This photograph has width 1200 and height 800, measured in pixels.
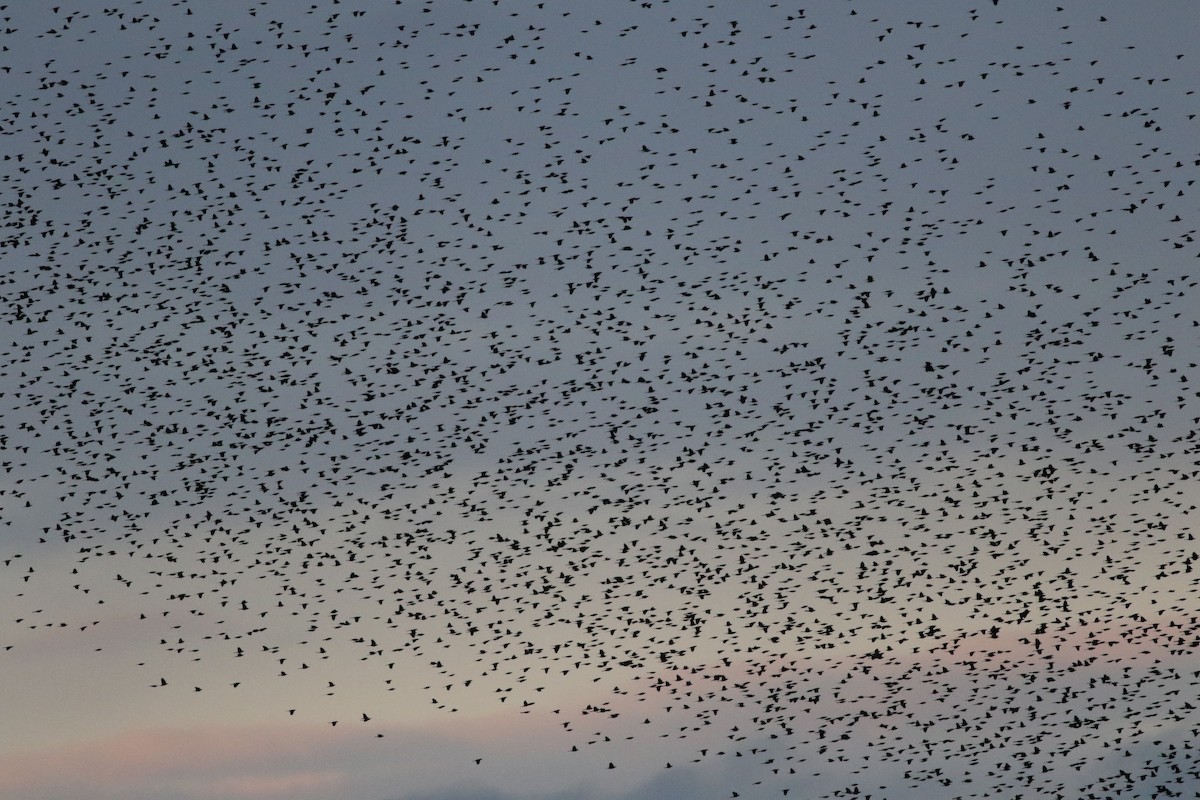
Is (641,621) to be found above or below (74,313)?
below

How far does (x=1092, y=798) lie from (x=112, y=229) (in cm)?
3669

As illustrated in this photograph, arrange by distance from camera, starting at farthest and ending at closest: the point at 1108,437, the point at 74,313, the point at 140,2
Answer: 1. the point at 1108,437
2. the point at 74,313
3. the point at 140,2

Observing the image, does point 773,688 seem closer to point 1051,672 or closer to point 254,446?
point 1051,672

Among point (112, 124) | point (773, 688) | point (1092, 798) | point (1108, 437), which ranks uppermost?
point (112, 124)

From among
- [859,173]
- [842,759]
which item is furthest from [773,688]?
[859,173]

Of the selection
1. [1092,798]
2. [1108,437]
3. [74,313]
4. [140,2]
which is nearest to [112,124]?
[140,2]

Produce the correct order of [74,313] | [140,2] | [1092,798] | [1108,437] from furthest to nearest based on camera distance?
1. [1092,798]
2. [1108,437]
3. [74,313]
4. [140,2]

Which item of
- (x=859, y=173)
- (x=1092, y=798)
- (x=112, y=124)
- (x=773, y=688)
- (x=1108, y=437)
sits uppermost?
(x=112, y=124)

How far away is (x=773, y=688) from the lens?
203ft

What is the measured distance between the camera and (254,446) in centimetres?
5872

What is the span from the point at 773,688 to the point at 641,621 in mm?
5598

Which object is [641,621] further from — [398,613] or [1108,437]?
[1108,437]

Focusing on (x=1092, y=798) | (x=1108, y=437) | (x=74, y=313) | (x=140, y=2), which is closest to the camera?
(x=140, y=2)

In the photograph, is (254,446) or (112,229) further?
(254,446)
